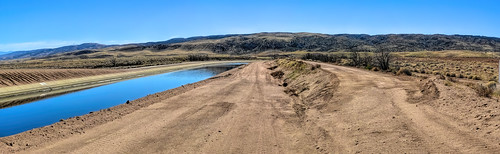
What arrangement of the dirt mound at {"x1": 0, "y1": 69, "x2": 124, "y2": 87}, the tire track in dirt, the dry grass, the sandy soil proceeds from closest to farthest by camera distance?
1. the tire track in dirt
2. the sandy soil
3. the dry grass
4. the dirt mound at {"x1": 0, "y1": 69, "x2": 124, "y2": 87}

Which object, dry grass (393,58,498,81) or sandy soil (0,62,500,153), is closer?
sandy soil (0,62,500,153)

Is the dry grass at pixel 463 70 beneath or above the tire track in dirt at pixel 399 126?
beneath

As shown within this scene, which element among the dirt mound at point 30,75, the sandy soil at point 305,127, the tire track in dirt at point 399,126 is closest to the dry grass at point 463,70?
the sandy soil at point 305,127

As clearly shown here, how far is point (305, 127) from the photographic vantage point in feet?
32.7

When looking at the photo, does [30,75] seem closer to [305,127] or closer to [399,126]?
[305,127]

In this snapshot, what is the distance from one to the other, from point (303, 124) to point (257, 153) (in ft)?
10.5

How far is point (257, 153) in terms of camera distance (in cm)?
772

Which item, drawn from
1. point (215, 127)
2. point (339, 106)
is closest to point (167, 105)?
point (215, 127)

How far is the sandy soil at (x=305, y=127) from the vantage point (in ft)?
23.3

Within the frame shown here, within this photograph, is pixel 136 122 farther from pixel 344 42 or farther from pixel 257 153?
pixel 344 42

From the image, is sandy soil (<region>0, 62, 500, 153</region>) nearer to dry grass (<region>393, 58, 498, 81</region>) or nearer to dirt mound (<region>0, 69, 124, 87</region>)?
dry grass (<region>393, 58, 498, 81</region>)

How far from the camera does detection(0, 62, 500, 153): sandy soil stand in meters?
7.10

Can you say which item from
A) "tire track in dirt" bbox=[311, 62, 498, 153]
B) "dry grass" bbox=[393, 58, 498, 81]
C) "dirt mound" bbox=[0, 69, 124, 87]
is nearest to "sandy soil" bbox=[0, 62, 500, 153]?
"tire track in dirt" bbox=[311, 62, 498, 153]

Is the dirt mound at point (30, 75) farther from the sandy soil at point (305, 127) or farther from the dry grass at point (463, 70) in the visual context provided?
the dry grass at point (463, 70)
